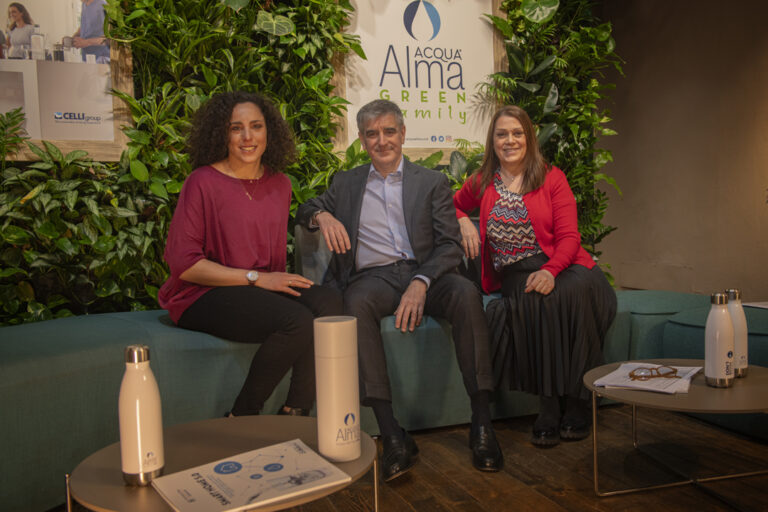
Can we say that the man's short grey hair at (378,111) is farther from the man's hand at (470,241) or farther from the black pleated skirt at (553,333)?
the black pleated skirt at (553,333)

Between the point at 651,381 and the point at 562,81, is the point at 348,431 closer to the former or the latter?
the point at 651,381

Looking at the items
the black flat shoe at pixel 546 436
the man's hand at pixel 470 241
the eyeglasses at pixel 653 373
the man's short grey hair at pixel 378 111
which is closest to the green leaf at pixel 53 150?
the man's short grey hair at pixel 378 111

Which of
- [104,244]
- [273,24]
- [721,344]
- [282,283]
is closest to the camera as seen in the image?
[721,344]

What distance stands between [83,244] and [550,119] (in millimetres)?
2651

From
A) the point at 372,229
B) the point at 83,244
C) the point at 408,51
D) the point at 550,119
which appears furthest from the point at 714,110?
the point at 83,244

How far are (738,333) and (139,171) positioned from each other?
7.91 feet

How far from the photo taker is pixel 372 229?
8.30 ft

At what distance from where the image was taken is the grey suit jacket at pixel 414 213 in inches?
97.3

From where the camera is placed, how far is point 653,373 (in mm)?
1812

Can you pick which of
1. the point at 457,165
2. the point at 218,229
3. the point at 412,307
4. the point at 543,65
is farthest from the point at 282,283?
the point at 543,65

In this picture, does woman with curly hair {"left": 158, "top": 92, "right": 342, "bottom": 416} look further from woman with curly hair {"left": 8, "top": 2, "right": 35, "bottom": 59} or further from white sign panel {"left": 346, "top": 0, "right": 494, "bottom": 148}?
white sign panel {"left": 346, "top": 0, "right": 494, "bottom": 148}

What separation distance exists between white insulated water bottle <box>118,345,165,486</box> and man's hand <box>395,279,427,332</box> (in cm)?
125

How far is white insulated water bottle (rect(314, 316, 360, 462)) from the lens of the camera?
108cm

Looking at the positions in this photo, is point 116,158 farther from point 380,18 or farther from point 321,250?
point 380,18
